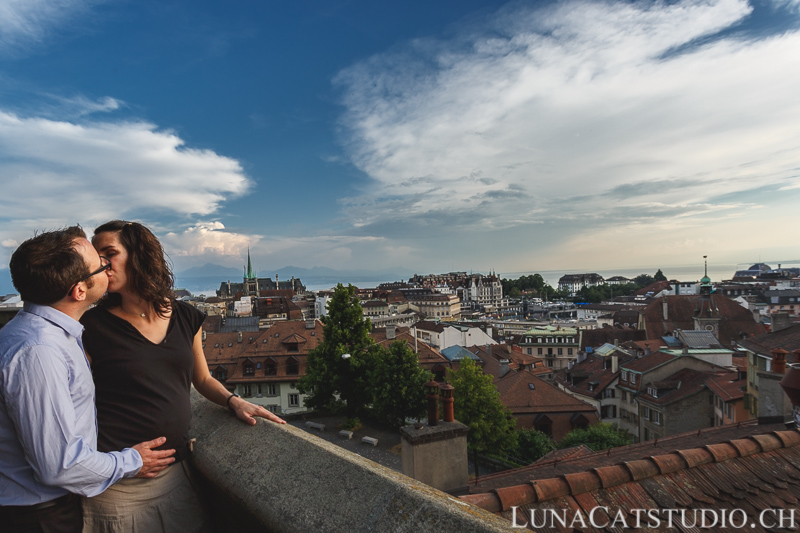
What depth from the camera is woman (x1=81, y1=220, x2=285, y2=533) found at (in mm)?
2207

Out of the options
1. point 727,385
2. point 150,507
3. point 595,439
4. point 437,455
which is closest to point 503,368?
point 595,439

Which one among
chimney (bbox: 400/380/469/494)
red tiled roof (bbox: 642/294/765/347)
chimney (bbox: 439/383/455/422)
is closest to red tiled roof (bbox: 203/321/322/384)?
chimney (bbox: 439/383/455/422)

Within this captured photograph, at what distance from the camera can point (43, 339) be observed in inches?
69.4

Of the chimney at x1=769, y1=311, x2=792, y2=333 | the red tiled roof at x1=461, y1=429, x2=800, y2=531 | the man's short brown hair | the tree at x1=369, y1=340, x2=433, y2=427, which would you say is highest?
the man's short brown hair

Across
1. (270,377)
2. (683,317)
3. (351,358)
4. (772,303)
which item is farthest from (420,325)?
(772,303)

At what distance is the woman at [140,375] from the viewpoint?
221cm

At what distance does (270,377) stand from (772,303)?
115 m

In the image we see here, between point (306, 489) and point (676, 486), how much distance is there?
575cm

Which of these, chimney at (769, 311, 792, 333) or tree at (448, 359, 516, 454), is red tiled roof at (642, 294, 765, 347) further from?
tree at (448, 359, 516, 454)

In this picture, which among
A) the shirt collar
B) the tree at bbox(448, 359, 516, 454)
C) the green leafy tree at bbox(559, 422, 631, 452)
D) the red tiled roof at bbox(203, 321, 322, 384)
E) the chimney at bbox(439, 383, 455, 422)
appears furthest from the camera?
the red tiled roof at bbox(203, 321, 322, 384)

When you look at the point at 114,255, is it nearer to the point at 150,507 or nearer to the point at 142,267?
the point at 142,267

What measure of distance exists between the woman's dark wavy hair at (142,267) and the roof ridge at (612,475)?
4544mm

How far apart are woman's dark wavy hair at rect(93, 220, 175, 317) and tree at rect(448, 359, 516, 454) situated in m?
20.8

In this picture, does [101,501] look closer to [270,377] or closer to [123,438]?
[123,438]
